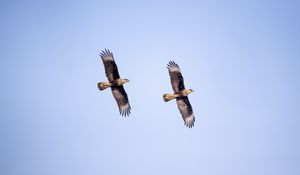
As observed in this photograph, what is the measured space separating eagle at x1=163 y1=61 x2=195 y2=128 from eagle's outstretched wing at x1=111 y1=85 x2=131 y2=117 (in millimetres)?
2280

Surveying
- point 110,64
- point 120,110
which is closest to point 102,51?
point 110,64

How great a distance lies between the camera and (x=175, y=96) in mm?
27781

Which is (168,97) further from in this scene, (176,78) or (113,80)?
(113,80)

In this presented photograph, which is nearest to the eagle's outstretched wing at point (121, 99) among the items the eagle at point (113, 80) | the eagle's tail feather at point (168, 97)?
the eagle at point (113, 80)

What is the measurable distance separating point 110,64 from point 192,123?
17.3ft

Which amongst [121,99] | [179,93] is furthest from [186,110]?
[121,99]

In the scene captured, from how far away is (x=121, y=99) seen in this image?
28.6 m

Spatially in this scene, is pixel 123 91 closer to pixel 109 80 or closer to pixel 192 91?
pixel 109 80

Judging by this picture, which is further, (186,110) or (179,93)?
(186,110)

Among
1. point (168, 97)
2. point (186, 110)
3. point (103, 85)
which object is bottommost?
point (186, 110)

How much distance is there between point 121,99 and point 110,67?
1.92 m

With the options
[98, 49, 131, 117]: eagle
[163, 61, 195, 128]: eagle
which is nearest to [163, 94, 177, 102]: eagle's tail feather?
[163, 61, 195, 128]: eagle

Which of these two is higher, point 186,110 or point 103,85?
point 103,85

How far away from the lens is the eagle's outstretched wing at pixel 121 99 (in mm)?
28266
